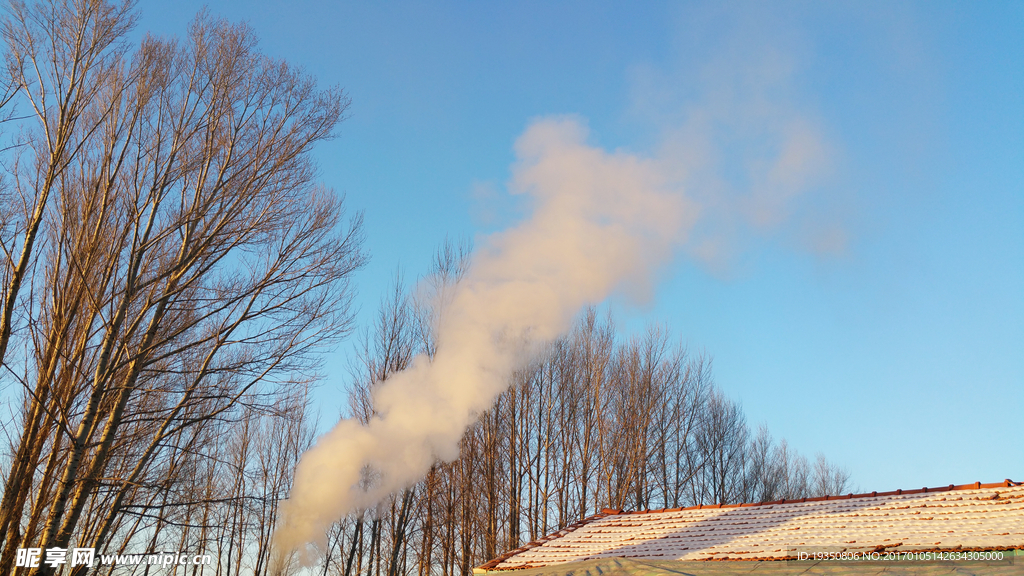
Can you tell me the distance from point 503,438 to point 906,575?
18873 millimetres

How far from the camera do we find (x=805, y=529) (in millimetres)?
Answer: 12859

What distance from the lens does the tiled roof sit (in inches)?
428

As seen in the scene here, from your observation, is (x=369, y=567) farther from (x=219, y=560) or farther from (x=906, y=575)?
(x=906, y=575)

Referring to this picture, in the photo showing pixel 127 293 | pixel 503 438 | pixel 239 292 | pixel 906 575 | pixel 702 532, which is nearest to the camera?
pixel 906 575

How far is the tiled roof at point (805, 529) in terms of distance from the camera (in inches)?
428

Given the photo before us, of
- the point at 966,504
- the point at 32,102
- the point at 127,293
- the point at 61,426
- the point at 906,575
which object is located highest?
the point at 32,102

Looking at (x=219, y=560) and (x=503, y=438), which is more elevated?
(x=503, y=438)

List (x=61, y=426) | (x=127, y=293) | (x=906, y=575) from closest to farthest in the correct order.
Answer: (x=906, y=575) < (x=61, y=426) < (x=127, y=293)

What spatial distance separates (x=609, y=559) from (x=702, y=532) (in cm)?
355

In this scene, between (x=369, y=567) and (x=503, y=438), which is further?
(x=503, y=438)

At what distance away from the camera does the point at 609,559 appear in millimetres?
11578

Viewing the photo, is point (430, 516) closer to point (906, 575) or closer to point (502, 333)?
point (502, 333)

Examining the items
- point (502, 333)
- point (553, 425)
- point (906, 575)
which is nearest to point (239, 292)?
point (502, 333)

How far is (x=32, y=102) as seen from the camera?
11.4 m
